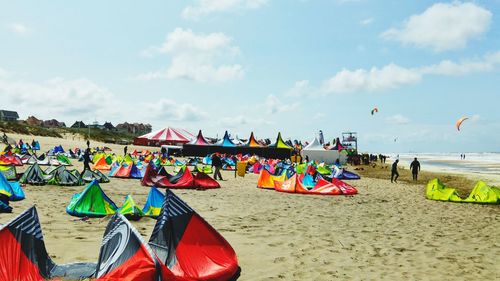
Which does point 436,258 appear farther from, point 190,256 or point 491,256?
point 190,256

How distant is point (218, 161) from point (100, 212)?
11213 millimetres

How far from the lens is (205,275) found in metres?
5.01

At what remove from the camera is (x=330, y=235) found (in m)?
8.34

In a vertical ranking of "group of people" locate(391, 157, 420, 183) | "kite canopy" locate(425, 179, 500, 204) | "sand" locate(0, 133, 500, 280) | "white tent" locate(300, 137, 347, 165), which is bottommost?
"sand" locate(0, 133, 500, 280)

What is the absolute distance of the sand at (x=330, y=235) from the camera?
19.9 feet

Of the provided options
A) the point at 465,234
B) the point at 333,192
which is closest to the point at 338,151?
the point at 333,192

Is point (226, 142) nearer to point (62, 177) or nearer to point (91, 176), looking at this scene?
point (91, 176)

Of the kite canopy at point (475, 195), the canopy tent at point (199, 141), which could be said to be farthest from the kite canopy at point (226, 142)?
the kite canopy at point (475, 195)

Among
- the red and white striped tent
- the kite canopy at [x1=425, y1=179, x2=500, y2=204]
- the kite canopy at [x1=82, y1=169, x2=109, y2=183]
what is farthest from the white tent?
the kite canopy at [x1=82, y1=169, x2=109, y2=183]

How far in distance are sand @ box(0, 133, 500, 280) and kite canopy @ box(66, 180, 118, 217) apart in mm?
261

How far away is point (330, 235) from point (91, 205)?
541 cm

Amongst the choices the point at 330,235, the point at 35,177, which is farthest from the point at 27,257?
the point at 35,177

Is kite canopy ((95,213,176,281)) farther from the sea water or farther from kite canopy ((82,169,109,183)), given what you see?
the sea water

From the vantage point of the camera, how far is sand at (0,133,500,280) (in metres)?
6.07
